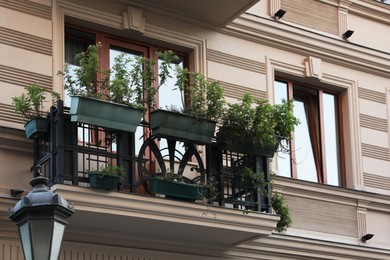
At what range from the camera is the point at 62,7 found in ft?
45.5

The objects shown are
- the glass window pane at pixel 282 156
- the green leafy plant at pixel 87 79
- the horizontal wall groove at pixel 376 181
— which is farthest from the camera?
the horizontal wall groove at pixel 376 181

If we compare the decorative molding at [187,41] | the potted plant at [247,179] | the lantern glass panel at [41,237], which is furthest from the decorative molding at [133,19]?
the lantern glass panel at [41,237]

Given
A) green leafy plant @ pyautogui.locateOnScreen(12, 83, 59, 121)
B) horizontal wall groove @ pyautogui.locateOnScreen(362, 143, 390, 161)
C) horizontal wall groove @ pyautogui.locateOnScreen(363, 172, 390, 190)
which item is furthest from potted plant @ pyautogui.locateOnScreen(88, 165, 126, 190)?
A: horizontal wall groove @ pyautogui.locateOnScreen(362, 143, 390, 161)

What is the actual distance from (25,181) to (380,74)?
7.52 meters

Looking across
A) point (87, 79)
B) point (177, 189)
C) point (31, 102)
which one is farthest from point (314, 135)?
point (31, 102)

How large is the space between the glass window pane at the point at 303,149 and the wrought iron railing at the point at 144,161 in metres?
2.32

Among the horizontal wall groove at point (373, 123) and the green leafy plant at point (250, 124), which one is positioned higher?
the horizontal wall groove at point (373, 123)

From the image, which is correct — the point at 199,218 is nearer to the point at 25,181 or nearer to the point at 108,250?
the point at 108,250

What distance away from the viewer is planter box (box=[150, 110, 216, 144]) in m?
12.8

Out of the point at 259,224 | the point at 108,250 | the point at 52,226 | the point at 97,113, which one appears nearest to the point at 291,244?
the point at 259,224

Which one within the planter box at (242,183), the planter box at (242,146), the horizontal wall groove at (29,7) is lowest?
the planter box at (242,183)

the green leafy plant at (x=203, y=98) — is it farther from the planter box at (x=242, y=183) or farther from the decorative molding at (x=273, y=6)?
the decorative molding at (x=273, y=6)

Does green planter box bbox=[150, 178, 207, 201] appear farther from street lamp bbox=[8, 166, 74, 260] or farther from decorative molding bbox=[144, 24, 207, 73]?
street lamp bbox=[8, 166, 74, 260]

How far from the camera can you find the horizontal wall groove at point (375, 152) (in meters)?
16.8
